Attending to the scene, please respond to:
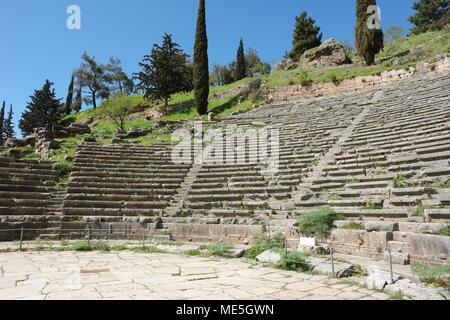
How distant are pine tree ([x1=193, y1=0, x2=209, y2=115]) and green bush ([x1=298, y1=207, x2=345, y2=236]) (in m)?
22.4

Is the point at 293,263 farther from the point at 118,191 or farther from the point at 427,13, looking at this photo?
the point at 427,13

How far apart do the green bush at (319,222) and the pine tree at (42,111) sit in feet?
126

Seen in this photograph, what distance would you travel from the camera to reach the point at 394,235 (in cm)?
653

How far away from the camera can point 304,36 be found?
43.0m

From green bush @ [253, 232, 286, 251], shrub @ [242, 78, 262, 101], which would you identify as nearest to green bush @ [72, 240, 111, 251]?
green bush @ [253, 232, 286, 251]

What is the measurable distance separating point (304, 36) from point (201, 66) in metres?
21.1

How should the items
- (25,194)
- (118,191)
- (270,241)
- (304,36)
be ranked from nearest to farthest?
(270,241) → (25,194) → (118,191) → (304,36)

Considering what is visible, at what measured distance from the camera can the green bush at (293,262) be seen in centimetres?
589

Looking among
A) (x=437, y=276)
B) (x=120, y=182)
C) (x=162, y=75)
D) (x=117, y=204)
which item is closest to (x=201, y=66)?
(x=162, y=75)

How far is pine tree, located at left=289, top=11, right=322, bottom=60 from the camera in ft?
140

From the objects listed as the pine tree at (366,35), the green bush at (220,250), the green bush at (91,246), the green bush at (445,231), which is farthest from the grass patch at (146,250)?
the pine tree at (366,35)

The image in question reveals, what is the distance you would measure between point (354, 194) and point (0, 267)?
920 cm

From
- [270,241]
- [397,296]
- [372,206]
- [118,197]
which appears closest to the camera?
[397,296]
